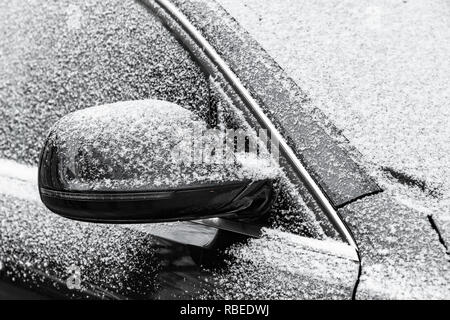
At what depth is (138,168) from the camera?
Result: 1.04 m

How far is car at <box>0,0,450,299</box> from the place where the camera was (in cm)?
106

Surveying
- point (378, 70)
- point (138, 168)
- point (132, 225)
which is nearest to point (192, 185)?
point (138, 168)

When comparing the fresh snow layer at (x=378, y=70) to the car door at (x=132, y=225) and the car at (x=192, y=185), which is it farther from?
the car door at (x=132, y=225)

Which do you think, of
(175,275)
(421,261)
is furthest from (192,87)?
(421,261)

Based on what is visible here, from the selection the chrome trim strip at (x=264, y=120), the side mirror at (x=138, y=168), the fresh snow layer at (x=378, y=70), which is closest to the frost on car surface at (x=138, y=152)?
the side mirror at (x=138, y=168)

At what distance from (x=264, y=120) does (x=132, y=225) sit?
517 millimetres

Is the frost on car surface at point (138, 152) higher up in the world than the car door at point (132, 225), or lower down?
higher up

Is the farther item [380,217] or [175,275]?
[175,275]

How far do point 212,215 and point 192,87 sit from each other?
405 mm

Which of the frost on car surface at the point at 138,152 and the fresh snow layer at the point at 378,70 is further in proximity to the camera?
the fresh snow layer at the point at 378,70

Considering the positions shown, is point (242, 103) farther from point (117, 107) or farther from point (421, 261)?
point (421, 261)

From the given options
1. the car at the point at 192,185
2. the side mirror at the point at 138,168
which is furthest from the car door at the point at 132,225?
the side mirror at the point at 138,168

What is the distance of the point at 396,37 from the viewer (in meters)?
1.44

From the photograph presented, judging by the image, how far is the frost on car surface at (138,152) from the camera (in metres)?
1.04
